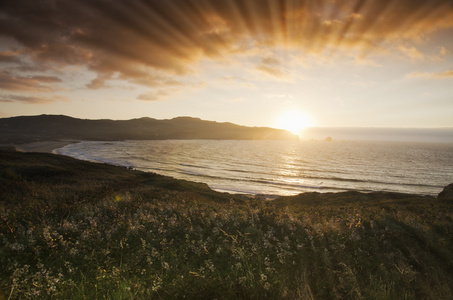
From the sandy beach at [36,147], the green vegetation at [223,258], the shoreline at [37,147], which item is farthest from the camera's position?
the sandy beach at [36,147]

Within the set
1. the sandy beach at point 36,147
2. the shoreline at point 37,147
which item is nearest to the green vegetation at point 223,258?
the shoreline at point 37,147

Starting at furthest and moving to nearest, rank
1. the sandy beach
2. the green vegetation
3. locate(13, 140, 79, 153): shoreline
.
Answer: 1. the sandy beach
2. locate(13, 140, 79, 153): shoreline
3. the green vegetation

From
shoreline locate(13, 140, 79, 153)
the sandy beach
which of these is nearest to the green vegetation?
shoreline locate(13, 140, 79, 153)

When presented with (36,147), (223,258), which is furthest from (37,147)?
(223,258)

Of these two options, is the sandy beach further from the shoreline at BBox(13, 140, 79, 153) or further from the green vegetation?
the green vegetation

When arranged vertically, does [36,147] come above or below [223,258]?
below

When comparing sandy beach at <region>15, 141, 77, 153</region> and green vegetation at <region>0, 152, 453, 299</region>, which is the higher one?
green vegetation at <region>0, 152, 453, 299</region>

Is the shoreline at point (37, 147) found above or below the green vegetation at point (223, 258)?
below

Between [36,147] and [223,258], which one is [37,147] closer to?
[36,147]

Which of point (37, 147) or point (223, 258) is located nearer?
point (223, 258)

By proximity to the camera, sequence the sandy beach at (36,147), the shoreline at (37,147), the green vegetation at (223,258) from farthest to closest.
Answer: the sandy beach at (36,147)
the shoreline at (37,147)
the green vegetation at (223,258)

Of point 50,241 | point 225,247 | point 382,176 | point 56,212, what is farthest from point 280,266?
point 382,176

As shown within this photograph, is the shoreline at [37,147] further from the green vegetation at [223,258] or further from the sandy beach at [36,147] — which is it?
the green vegetation at [223,258]

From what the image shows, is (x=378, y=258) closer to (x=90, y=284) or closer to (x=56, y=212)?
(x=90, y=284)
